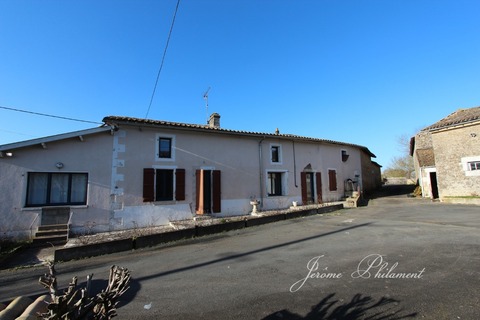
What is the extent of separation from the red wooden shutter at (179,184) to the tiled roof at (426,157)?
17.4 meters

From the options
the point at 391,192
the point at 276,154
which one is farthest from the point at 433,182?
the point at 276,154

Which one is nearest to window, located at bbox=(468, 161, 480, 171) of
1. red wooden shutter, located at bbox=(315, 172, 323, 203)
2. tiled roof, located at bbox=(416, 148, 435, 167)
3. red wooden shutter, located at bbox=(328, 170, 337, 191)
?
tiled roof, located at bbox=(416, 148, 435, 167)

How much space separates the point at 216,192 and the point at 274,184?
166 inches

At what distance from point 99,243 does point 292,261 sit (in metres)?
5.44

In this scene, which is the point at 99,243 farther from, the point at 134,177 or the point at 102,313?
the point at 102,313

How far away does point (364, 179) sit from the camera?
2034 centimetres

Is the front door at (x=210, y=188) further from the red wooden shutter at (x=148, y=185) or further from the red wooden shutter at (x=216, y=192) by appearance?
the red wooden shutter at (x=148, y=185)

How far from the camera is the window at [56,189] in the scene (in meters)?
8.63

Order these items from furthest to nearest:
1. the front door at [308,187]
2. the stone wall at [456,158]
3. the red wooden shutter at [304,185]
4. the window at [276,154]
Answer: the front door at [308,187]
the red wooden shutter at [304,185]
the window at [276,154]
the stone wall at [456,158]

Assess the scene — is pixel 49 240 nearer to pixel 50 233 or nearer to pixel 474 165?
pixel 50 233

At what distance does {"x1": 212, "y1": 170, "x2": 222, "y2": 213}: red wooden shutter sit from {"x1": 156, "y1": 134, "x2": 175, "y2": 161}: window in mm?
2271

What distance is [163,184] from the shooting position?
10773 millimetres

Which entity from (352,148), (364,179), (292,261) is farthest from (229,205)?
(364,179)

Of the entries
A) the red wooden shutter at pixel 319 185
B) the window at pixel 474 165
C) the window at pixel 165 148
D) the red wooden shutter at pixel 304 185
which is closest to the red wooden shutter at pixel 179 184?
the window at pixel 165 148
